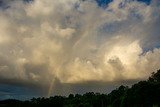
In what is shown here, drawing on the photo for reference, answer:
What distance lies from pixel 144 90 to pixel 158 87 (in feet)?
29.3

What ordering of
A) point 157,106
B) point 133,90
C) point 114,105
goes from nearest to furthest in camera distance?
point 157,106 < point 133,90 < point 114,105

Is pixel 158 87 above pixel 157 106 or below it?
above

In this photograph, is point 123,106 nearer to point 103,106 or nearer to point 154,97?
point 154,97

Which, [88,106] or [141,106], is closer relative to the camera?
[141,106]

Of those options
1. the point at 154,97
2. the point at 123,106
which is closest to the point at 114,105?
the point at 123,106

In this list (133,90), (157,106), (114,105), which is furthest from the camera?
(114,105)

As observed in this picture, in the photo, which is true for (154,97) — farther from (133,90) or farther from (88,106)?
(88,106)

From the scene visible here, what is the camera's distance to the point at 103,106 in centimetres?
19825

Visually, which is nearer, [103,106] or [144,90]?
[144,90]

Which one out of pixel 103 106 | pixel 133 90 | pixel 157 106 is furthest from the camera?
pixel 103 106

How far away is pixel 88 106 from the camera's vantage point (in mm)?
198500

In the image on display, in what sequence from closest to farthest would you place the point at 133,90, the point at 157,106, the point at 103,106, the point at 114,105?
the point at 157,106, the point at 133,90, the point at 114,105, the point at 103,106

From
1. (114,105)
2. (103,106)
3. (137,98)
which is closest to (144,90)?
(137,98)

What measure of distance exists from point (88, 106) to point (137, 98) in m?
44.4
